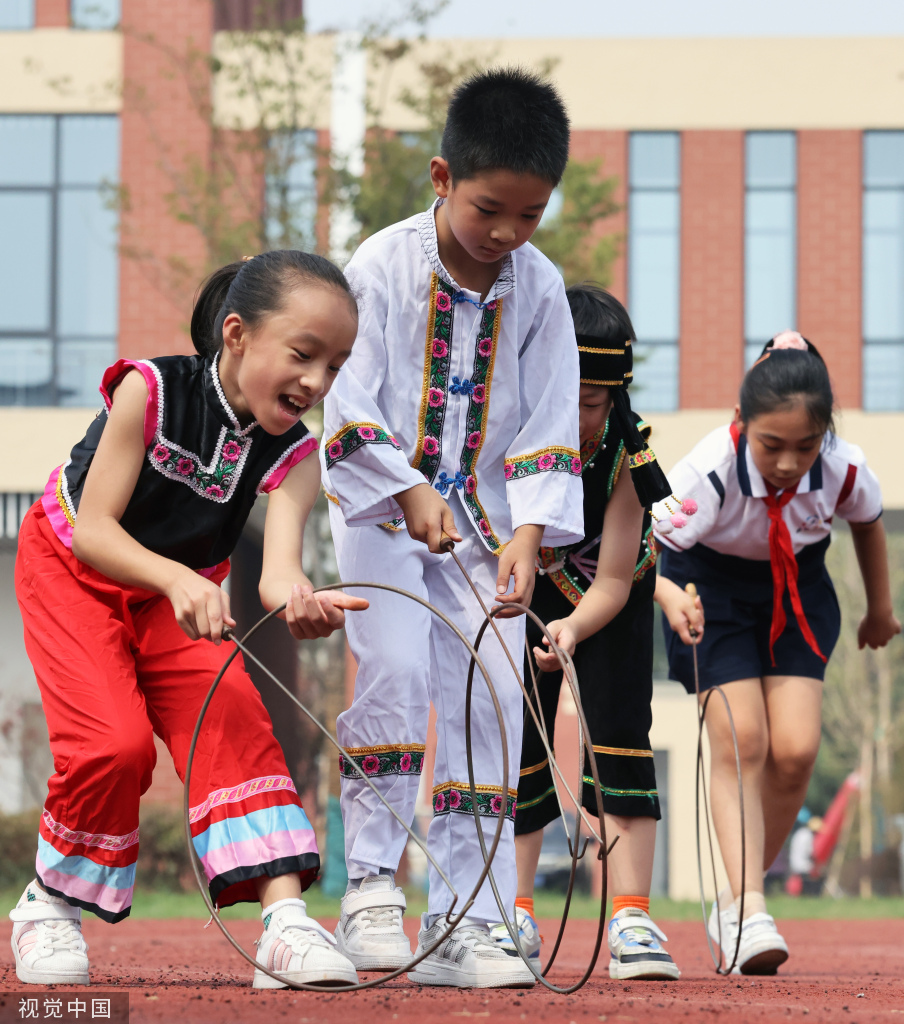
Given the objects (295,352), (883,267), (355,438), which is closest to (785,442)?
(355,438)

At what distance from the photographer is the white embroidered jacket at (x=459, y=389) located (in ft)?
10.4

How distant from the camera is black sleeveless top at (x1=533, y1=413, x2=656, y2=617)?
3.75 metres

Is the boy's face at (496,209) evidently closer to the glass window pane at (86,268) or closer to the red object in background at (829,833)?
the glass window pane at (86,268)

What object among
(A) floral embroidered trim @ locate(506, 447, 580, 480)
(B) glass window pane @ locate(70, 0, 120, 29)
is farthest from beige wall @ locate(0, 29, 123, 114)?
(A) floral embroidered trim @ locate(506, 447, 580, 480)

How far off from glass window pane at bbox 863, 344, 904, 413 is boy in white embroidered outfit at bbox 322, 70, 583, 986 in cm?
1686

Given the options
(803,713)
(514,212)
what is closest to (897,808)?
(803,713)

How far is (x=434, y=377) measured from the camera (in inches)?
126

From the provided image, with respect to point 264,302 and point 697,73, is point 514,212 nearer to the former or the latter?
point 264,302

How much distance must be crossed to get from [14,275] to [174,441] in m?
16.1

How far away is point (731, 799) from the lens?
432cm

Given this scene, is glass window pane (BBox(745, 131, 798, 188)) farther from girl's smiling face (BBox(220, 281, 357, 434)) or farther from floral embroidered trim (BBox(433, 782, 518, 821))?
girl's smiling face (BBox(220, 281, 357, 434))

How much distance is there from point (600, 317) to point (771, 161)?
57.2 ft

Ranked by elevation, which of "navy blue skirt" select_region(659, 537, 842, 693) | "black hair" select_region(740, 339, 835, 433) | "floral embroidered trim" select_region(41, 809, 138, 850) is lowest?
"floral embroidered trim" select_region(41, 809, 138, 850)

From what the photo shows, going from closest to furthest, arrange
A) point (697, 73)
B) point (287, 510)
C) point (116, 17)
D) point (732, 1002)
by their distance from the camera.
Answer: point (732, 1002) < point (287, 510) < point (116, 17) < point (697, 73)
